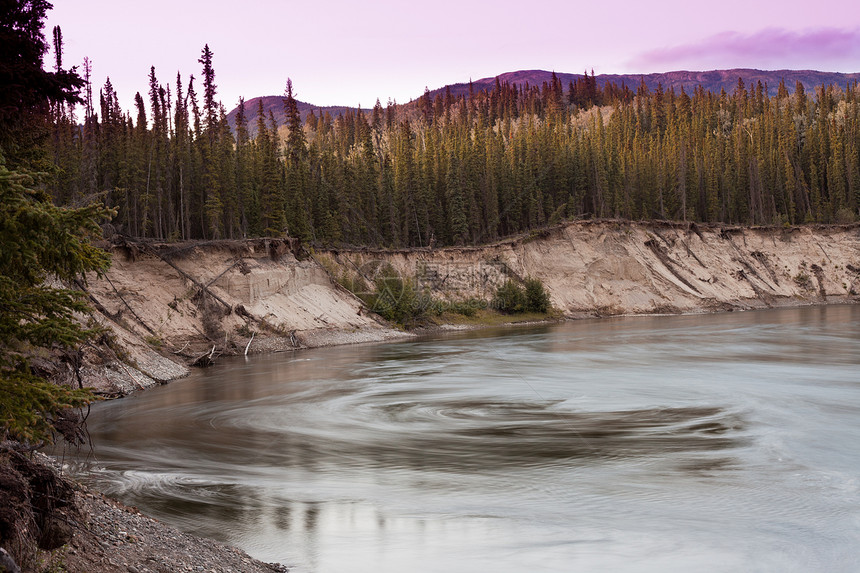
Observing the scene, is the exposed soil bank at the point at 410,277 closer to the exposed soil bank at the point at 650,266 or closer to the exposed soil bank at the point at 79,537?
the exposed soil bank at the point at 650,266

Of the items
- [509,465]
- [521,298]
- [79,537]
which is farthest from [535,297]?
[79,537]

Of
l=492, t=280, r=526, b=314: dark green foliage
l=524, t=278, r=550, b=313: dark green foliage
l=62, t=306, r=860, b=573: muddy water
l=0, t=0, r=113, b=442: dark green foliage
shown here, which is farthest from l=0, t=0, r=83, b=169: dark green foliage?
l=524, t=278, r=550, b=313: dark green foliage

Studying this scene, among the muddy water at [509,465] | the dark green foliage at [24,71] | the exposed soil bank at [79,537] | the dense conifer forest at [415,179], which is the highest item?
the dense conifer forest at [415,179]

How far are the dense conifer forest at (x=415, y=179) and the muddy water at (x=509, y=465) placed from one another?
116 ft

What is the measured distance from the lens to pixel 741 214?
11225 cm

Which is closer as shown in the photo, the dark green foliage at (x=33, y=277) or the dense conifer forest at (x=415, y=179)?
the dark green foliage at (x=33, y=277)

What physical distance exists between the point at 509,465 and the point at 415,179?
7781 cm

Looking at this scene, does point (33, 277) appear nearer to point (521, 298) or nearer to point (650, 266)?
point (521, 298)

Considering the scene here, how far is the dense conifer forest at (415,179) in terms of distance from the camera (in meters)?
70.9

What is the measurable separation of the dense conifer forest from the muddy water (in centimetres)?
3548

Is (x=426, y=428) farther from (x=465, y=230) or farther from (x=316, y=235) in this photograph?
(x=465, y=230)

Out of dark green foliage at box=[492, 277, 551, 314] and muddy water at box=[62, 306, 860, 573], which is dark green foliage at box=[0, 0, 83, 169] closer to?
muddy water at box=[62, 306, 860, 573]

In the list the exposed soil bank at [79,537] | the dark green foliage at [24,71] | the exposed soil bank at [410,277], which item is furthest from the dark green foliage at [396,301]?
the exposed soil bank at [79,537]

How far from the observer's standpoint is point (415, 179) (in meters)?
91.6
